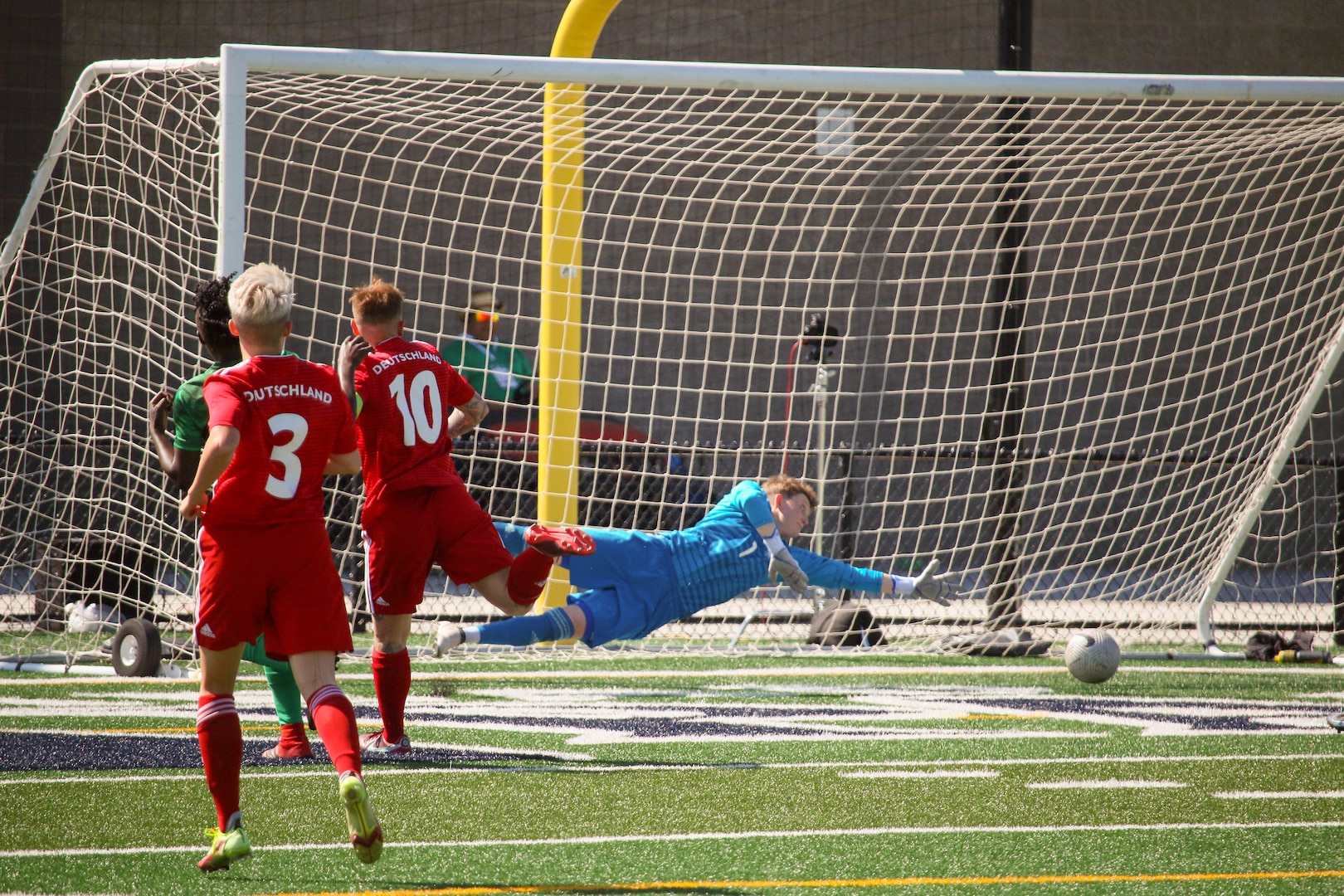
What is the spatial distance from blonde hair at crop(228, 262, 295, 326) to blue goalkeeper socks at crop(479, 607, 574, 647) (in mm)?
2520

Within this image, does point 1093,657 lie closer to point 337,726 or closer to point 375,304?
point 375,304

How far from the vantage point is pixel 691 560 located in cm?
587

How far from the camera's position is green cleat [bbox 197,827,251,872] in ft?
9.48

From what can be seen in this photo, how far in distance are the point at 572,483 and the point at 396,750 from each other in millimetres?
3565

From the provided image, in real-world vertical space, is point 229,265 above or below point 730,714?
above

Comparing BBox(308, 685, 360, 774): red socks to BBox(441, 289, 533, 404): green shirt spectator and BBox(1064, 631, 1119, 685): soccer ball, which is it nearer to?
BBox(1064, 631, 1119, 685): soccer ball

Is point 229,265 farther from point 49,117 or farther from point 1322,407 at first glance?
point 1322,407

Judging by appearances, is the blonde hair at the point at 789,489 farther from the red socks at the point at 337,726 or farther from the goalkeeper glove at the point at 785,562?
the red socks at the point at 337,726

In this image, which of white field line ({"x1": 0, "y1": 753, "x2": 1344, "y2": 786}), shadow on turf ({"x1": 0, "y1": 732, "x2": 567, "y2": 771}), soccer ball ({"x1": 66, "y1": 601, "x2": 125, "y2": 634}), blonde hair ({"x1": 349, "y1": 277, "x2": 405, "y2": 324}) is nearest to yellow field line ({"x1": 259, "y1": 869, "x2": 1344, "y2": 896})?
white field line ({"x1": 0, "y1": 753, "x2": 1344, "y2": 786})

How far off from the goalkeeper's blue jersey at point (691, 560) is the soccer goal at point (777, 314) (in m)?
1.51

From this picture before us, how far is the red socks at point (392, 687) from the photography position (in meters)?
4.55

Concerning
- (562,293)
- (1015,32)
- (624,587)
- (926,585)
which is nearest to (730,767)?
(624,587)

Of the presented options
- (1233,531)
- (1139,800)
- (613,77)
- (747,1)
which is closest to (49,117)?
(747,1)

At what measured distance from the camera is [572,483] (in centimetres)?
805
